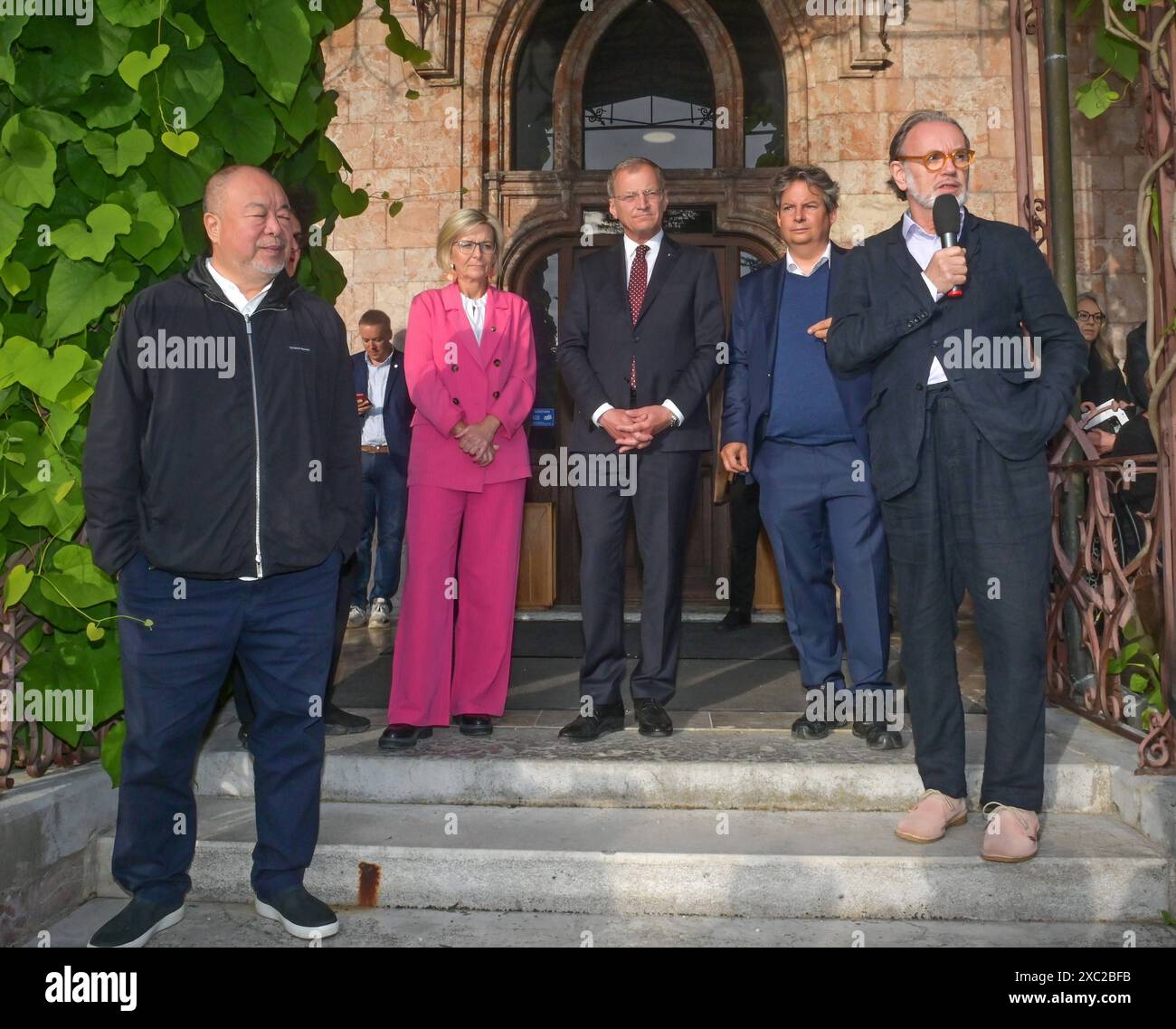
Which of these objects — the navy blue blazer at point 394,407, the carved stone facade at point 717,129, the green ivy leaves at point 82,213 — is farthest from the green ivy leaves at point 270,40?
the carved stone facade at point 717,129

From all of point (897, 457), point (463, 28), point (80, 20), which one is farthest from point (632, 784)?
point (463, 28)

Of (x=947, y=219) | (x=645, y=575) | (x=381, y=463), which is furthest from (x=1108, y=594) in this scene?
(x=381, y=463)

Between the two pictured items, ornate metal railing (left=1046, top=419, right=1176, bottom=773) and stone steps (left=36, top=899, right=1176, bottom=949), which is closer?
stone steps (left=36, top=899, right=1176, bottom=949)

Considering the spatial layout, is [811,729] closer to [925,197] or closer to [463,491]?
[463,491]

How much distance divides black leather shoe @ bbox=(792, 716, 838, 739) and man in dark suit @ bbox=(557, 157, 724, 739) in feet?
1.64

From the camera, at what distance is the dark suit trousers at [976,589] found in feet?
11.7

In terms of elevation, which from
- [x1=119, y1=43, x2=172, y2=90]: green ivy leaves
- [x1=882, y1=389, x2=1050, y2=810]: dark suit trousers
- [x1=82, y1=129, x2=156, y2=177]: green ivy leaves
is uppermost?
[x1=119, y1=43, x2=172, y2=90]: green ivy leaves

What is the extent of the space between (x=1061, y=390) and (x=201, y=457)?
8.16 ft

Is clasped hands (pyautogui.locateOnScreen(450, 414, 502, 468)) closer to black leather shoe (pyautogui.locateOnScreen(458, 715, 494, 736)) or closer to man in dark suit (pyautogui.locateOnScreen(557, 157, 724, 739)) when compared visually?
man in dark suit (pyautogui.locateOnScreen(557, 157, 724, 739))

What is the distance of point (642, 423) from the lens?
4520mm

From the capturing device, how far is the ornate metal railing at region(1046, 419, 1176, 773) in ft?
13.4

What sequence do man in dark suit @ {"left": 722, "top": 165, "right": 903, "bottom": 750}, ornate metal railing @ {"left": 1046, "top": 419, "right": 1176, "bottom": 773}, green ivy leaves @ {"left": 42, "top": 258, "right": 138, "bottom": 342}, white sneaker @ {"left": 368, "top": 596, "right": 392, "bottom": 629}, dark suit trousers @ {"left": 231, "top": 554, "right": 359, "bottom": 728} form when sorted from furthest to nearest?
white sneaker @ {"left": 368, "top": 596, "right": 392, "bottom": 629} → man in dark suit @ {"left": 722, "top": 165, "right": 903, "bottom": 750} → dark suit trousers @ {"left": 231, "top": 554, "right": 359, "bottom": 728} → ornate metal railing @ {"left": 1046, "top": 419, "right": 1176, "bottom": 773} → green ivy leaves @ {"left": 42, "top": 258, "right": 138, "bottom": 342}

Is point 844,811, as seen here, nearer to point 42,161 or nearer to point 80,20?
point 42,161

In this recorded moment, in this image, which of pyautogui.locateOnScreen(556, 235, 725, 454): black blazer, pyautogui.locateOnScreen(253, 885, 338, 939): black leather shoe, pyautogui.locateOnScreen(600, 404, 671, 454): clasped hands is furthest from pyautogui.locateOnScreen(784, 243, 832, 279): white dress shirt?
pyautogui.locateOnScreen(253, 885, 338, 939): black leather shoe
